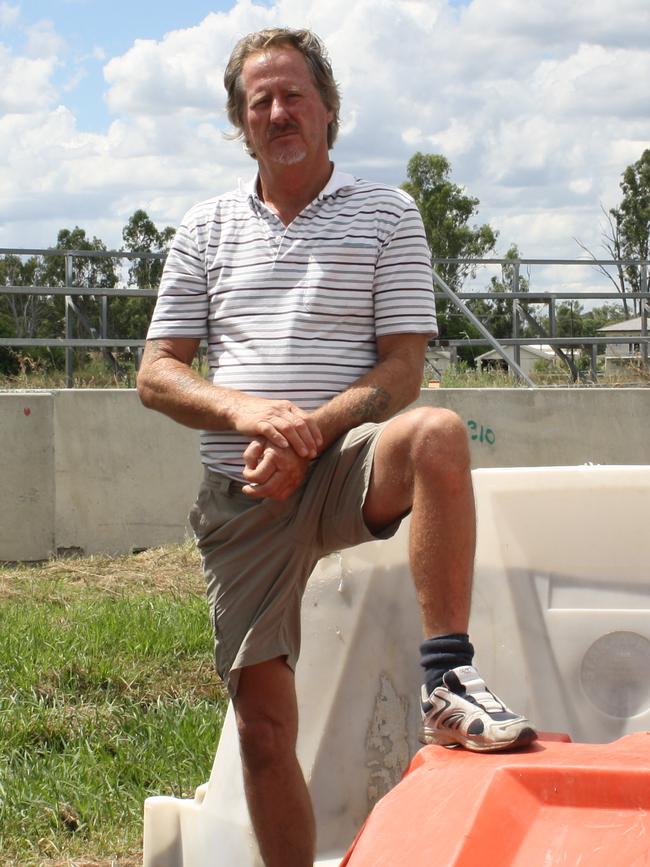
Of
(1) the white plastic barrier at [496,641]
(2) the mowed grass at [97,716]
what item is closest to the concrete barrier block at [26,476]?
(2) the mowed grass at [97,716]

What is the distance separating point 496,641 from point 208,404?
90 cm

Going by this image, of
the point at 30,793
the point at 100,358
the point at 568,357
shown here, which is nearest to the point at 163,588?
the point at 30,793

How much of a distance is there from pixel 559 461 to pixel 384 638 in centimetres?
708

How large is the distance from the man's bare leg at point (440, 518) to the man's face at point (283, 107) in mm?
1001

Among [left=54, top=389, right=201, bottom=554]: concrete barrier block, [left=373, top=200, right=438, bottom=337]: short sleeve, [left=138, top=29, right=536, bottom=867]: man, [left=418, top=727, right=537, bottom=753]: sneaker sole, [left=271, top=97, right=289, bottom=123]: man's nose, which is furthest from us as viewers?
[left=54, top=389, right=201, bottom=554]: concrete barrier block

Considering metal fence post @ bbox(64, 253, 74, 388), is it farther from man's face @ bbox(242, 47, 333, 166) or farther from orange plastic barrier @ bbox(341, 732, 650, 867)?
orange plastic barrier @ bbox(341, 732, 650, 867)

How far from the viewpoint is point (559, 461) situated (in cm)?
1005

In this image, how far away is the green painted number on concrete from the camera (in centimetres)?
987

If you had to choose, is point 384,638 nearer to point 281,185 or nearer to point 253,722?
point 253,722

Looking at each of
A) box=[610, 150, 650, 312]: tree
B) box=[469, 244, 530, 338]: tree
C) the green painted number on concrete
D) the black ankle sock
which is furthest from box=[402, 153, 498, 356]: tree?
the black ankle sock

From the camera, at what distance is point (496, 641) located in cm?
311

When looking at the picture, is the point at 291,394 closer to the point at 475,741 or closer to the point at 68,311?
the point at 475,741

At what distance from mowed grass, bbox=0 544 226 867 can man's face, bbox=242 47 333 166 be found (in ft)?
6.94

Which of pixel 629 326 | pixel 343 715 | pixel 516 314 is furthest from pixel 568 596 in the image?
pixel 629 326
